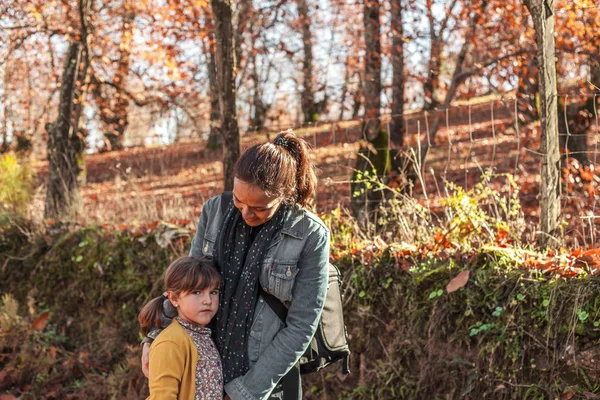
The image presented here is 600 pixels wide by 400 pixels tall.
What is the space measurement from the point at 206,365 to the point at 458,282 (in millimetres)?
2162

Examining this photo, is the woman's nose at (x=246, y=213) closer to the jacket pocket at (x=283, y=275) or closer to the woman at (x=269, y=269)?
the woman at (x=269, y=269)

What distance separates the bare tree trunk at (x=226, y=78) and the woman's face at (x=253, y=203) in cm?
373

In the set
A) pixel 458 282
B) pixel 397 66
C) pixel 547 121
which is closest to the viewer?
pixel 458 282

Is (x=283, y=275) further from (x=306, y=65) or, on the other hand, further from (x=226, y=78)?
(x=306, y=65)

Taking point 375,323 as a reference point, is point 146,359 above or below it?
above

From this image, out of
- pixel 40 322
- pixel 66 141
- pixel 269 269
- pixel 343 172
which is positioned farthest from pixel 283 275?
pixel 343 172

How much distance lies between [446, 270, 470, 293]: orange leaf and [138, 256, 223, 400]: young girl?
6.75 ft

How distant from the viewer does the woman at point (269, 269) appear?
2.95 metres

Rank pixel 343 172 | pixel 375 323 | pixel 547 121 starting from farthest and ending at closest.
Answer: pixel 343 172
pixel 375 323
pixel 547 121

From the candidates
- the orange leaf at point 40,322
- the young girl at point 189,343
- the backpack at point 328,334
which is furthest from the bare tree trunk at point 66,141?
the backpack at point 328,334

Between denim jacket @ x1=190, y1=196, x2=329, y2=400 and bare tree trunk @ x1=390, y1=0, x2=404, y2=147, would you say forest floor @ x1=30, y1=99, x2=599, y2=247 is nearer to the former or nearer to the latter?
bare tree trunk @ x1=390, y1=0, x2=404, y2=147

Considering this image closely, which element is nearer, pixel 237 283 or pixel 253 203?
→ pixel 253 203

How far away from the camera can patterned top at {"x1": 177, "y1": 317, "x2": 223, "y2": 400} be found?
3.01 m

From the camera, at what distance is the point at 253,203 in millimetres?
2932
